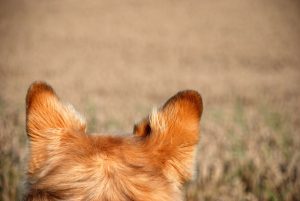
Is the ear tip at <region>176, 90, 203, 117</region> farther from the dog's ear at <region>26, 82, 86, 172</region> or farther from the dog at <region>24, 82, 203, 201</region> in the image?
the dog's ear at <region>26, 82, 86, 172</region>

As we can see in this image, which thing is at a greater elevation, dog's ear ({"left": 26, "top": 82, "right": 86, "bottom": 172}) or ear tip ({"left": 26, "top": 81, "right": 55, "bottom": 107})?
ear tip ({"left": 26, "top": 81, "right": 55, "bottom": 107})

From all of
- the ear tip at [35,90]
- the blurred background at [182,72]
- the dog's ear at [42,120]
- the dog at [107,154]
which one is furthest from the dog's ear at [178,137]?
the blurred background at [182,72]

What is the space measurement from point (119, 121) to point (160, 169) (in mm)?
7919

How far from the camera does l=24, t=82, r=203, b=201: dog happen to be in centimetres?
178

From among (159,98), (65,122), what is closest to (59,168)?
(65,122)

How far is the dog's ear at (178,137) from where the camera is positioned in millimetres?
2057

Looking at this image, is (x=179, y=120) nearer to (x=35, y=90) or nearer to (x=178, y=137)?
(x=178, y=137)

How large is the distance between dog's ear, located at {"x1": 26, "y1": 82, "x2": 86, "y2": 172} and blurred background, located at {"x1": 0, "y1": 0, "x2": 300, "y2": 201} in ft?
0.64

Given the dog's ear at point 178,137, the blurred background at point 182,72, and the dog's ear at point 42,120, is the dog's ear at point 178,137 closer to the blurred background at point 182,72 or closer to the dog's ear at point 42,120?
the dog's ear at point 42,120

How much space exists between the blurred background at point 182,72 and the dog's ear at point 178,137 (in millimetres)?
666

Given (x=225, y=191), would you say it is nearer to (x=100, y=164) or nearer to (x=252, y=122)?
(x=100, y=164)

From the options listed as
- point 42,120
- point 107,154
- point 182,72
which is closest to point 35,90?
point 42,120

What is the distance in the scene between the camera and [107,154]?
1900 mm

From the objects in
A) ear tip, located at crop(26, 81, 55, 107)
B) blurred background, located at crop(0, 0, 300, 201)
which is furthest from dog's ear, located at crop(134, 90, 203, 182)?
blurred background, located at crop(0, 0, 300, 201)
